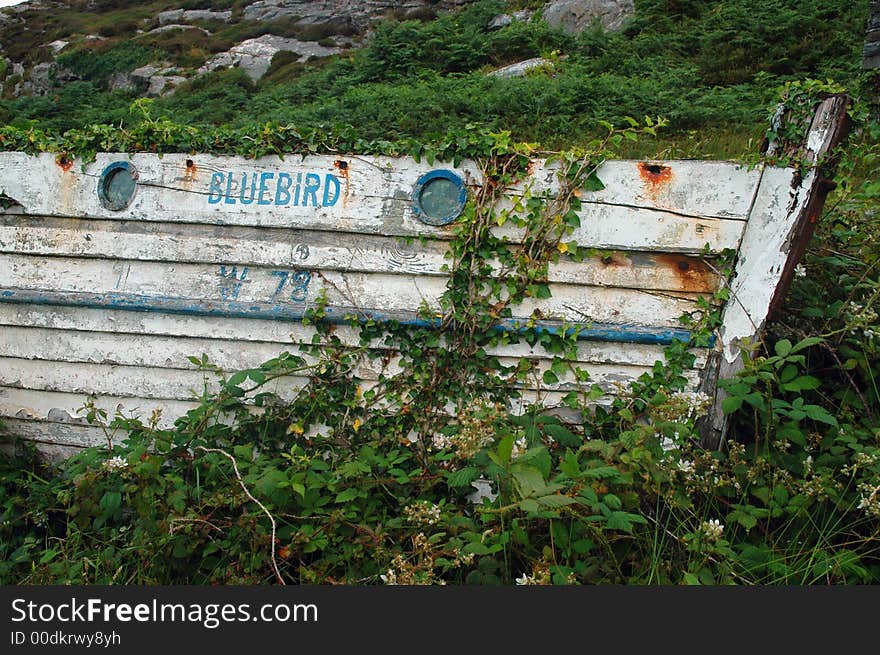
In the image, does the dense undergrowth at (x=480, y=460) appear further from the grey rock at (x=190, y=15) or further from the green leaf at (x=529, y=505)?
the grey rock at (x=190, y=15)

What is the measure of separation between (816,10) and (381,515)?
474 inches

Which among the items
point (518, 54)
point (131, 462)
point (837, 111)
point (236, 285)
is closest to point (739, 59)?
point (518, 54)

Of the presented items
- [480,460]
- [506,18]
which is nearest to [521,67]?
[506,18]

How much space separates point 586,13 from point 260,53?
11.2 metres

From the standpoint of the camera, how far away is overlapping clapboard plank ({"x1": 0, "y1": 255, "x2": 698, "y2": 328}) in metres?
3.36

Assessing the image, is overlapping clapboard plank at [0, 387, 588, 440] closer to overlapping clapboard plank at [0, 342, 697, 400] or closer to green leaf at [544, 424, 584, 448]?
overlapping clapboard plank at [0, 342, 697, 400]

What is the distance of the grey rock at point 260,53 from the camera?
22.3m

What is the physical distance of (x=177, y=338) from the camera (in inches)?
145

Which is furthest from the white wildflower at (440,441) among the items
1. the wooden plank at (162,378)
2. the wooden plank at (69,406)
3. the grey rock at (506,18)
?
the grey rock at (506,18)

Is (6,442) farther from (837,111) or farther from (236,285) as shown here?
(837,111)

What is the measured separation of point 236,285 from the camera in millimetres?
3598

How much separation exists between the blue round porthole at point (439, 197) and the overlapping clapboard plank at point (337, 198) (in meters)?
0.04

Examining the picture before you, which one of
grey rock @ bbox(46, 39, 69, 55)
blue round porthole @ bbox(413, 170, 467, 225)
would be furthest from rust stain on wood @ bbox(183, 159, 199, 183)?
grey rock @ bbox(46, 39, 69, 55)

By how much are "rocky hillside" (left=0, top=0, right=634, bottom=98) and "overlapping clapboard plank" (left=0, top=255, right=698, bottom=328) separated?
15.1 metres
